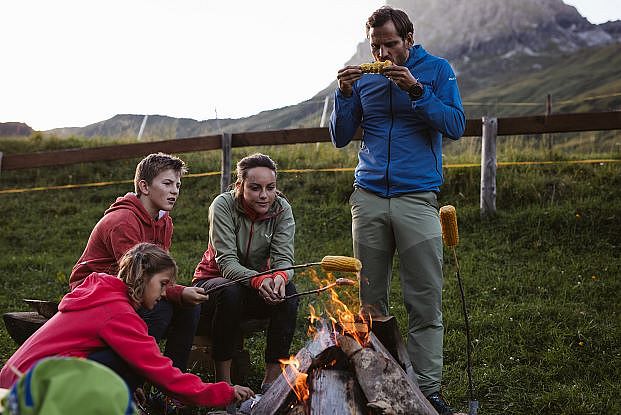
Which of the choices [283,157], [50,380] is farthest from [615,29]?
[50,380]

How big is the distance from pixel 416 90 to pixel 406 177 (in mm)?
443

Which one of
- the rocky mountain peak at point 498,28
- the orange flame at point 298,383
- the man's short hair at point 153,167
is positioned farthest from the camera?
the rocky mountain peak at point 498,28

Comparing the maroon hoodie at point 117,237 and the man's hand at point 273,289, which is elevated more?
the maroon hoodie at point 117,237

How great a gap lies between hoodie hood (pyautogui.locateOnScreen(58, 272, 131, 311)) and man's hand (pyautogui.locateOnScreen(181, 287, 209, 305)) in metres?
0.51

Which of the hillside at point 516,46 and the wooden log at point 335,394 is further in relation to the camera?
the hillside at point 516,46

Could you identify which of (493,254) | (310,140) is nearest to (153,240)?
(493,254)

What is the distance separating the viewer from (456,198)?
27.9ft

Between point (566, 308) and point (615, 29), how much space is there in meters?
135

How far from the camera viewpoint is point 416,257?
334 centimetres

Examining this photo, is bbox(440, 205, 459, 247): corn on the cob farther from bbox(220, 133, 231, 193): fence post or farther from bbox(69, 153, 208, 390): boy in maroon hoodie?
bbox(220, 133, 231, 193): fence post

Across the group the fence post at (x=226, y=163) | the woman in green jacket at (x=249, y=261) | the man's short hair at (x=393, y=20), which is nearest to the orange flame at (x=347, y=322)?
the woman in green jacket at (x=249, y=261)

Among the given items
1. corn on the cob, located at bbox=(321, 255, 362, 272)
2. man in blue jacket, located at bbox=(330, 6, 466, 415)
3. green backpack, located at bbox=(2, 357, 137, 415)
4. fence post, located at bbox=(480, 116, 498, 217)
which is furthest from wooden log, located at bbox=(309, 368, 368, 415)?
fence post, located at bbox=(480, 116, 498, 217)

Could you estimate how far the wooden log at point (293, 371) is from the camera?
9.16 feet

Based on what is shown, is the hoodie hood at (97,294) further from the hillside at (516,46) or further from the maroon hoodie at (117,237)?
the hillside at (516,46)
